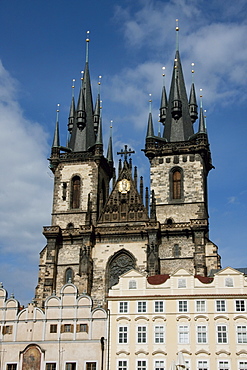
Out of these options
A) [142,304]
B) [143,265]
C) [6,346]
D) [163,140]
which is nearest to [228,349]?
[142,304]

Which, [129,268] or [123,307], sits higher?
[129,268]

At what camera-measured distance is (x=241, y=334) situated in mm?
35094

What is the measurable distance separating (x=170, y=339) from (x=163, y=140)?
23832mm

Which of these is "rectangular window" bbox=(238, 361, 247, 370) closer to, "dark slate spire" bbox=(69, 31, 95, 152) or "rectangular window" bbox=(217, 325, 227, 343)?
"rectangular window" bbox=(217, 325, 227, 343)

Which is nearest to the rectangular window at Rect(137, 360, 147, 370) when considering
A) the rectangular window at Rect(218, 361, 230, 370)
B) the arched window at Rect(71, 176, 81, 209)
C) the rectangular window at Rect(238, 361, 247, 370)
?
the rectangular window at Rect(218, 361, 230, 370)

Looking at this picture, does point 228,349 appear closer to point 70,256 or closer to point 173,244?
point 173,244

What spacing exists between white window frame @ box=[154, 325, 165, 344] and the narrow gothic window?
Result: 61.3 ft

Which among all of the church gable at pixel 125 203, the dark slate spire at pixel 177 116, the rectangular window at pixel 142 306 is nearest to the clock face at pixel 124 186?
the church gable at pixel 125 203

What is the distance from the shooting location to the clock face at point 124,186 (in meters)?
54.6

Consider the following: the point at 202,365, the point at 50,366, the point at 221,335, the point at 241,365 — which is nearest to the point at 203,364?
the point at 202,365

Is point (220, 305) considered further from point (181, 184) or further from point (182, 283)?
point (181, 184)

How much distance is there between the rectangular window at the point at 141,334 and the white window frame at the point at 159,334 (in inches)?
23.5

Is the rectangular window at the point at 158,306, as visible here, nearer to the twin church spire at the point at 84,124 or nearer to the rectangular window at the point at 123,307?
the rectangular window at the point at 123,307

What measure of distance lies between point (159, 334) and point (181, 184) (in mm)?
19731
